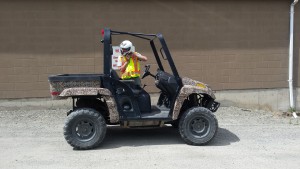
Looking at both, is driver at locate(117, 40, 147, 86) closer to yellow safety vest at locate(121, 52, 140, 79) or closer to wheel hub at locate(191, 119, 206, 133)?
yellow safety vest at locate(121, 52, 140, 79)

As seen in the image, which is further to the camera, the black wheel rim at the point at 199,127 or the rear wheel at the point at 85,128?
the black wheel rim at the point at 199,127

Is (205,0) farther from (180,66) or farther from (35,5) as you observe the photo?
(35,5)

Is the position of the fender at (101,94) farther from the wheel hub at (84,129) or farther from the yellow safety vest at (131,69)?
the yellow safety vest at (131,69)

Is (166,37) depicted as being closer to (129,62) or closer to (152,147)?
(129,62)

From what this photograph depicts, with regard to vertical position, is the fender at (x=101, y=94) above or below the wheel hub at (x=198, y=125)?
above

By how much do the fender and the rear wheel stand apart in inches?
8.0

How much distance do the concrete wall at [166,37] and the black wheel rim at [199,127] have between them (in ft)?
10.6

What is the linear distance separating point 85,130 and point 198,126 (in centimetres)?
193

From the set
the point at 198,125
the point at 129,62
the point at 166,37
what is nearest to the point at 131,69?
the point at 129,62

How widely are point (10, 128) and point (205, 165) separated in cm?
432

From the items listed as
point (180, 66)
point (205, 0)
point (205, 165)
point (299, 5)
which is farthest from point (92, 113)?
point (299, 5)

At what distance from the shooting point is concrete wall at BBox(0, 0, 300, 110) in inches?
365

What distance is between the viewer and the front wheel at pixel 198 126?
6633 millimetres

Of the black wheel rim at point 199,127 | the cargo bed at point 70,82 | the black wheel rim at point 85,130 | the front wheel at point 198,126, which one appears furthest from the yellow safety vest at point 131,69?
the black wheel rim at point 199,127
